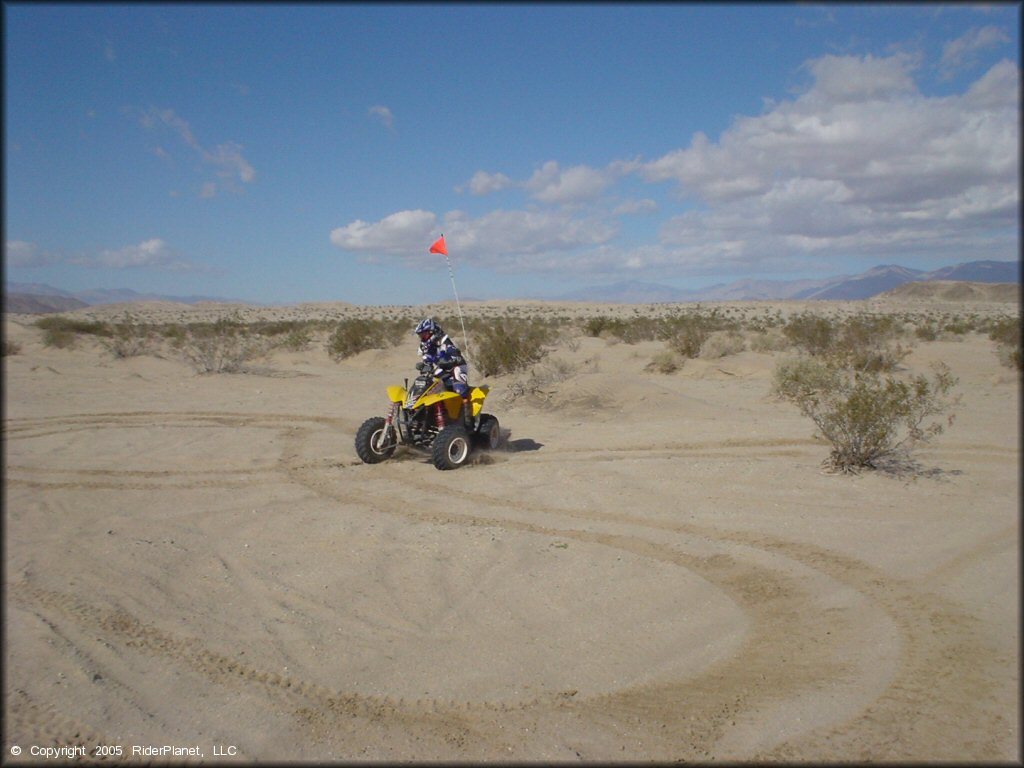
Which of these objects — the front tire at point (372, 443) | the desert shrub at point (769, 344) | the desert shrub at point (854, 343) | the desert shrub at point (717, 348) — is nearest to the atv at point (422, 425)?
the front tire at point (372, 443)

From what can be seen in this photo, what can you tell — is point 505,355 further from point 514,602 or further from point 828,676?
point 828,676

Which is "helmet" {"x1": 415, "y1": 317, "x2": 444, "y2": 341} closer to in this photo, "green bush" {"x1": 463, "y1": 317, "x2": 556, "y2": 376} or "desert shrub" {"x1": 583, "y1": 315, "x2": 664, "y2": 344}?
"green bush" {"x1": 463, "y1": 317, "x2": 556, "y2": 376}

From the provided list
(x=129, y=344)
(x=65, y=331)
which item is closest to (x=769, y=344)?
(x=129, y=344)

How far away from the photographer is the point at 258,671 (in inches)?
171

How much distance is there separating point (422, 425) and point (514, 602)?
4810mm

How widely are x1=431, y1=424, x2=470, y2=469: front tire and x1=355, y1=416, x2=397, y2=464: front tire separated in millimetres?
868

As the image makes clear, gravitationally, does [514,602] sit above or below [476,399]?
below

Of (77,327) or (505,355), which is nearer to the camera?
(505,355)

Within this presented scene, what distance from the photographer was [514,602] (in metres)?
5.48

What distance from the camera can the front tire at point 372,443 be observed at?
→ 980 centimetres

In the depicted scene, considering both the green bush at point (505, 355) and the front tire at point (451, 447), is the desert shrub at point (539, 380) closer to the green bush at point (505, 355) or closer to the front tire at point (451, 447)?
the green bush at point (505, 355)

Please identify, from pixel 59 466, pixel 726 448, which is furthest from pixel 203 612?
pixel 726 448

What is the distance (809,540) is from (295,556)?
4.89m

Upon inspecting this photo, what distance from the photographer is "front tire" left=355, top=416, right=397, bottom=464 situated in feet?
32.1
